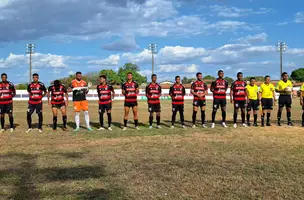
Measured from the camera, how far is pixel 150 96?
1355 centimetres

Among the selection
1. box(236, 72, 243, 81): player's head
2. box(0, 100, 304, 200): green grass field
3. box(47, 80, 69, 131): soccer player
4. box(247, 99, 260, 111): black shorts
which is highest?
box(236, 72, 243, 81): player's head

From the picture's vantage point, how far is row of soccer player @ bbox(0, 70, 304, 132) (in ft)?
42.4

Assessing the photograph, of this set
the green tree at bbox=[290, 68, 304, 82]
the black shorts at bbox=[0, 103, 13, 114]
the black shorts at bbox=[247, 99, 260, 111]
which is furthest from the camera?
the green tree at bbox=[290, 68, 304, 82]

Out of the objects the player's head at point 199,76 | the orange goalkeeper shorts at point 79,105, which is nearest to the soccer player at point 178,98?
the player's head at point 199,76

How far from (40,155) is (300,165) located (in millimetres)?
6159

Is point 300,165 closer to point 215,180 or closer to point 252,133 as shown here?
point 215,180

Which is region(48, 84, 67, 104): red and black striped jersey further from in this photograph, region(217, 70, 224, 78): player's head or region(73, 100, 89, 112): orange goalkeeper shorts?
region(217, 70, 224, 78): player's head

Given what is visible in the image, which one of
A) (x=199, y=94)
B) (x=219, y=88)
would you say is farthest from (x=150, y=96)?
(x=219, y=88)

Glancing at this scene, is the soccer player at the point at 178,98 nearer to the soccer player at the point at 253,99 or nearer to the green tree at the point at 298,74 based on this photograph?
the soccer player at the point at 253,99

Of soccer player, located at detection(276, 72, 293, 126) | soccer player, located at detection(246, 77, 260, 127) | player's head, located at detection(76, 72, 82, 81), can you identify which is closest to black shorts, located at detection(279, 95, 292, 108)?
soccer player, located at detection(276, 72, 293, 126)

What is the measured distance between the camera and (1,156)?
8133 millimetres

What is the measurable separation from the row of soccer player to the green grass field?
1971 millimetres

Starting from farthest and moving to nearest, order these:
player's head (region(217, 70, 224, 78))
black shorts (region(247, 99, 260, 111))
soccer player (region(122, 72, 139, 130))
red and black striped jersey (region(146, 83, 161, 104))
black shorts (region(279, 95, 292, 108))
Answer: black shorts (region(279, 95, 292, 108))
black shorts (region(247, 99, 260, 111))
red and black striped jersey (region(146, 83, 161, 104))
player's head (region(217, 70, 224, 78))
soccer player (region(122, 72, 139, 130))

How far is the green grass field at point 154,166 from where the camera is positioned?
17.3 feet
